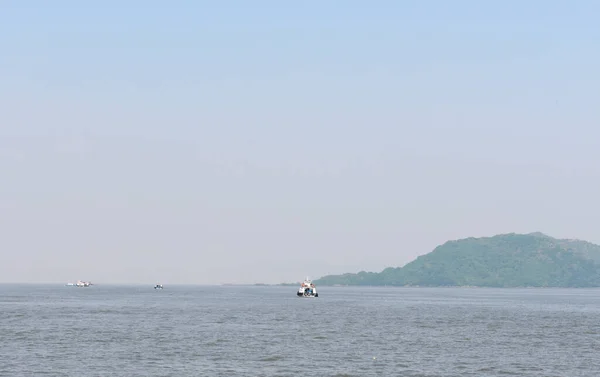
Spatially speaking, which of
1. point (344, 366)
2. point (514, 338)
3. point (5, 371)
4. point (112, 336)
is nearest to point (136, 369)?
point (5, 371)

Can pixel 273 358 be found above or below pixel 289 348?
below

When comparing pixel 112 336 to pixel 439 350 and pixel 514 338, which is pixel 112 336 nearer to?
pixel 439 350

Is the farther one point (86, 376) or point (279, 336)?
point (279, 336)

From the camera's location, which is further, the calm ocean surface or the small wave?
the small wave

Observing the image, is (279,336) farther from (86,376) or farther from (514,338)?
(86,376)

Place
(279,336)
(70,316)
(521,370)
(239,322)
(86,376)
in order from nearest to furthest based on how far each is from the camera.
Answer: (86,376) → (521,370) → (279,336) → (239,322) → (70,316)

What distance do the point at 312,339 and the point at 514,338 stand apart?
2747 centimetres

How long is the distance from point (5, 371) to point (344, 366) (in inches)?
1162

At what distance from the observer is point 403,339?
104 meters

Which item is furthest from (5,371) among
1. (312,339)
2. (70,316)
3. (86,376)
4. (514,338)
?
(70,316)

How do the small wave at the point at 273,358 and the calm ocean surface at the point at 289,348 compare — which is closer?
the calm ocean surface at the point at 289,348

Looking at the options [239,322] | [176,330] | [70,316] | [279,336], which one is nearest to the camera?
[279,336]

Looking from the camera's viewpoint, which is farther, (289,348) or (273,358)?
(289,348)

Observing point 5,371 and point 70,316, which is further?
point 70,316
